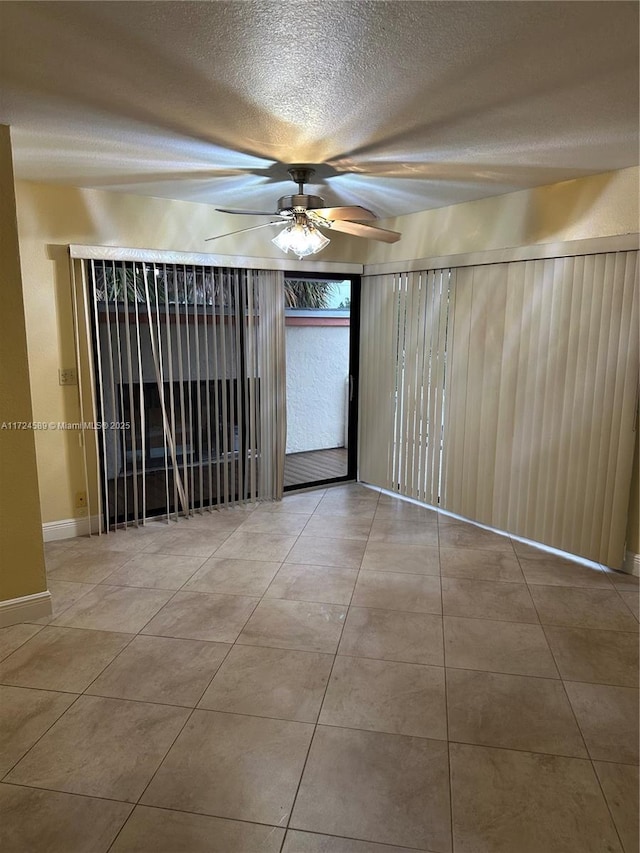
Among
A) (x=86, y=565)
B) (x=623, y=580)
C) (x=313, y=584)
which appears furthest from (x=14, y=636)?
(x=623, y=580)

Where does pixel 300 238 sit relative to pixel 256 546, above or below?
above

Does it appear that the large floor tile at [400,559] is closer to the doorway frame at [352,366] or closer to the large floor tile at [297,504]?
the large floor tile at [297,504]

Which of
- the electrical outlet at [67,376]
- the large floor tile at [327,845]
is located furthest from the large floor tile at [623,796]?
the electrical outlet at [67,376]

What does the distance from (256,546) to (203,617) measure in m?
0.96

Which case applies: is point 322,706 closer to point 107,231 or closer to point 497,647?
point 497,647

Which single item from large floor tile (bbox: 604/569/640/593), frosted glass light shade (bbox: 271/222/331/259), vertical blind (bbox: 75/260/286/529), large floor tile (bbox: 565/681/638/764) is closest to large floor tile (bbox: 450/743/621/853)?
large floor tile (bbox: 565/681/638/764)

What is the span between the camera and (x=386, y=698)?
2.27 metres

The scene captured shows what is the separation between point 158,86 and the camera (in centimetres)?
205

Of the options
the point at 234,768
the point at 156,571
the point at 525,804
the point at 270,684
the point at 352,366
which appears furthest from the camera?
the point at 352,366

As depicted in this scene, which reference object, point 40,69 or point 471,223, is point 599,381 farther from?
point 40,69

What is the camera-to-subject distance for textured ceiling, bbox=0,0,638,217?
5.32 feet

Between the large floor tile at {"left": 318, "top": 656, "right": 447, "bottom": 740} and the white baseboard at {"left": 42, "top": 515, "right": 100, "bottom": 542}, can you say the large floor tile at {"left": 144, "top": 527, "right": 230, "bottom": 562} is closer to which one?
the white baseboard at {"left": 42, "top": 515, "right": 100, "bottom": 542}

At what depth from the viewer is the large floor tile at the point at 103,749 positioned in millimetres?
1845

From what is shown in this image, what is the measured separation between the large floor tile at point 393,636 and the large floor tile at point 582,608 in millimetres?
623
